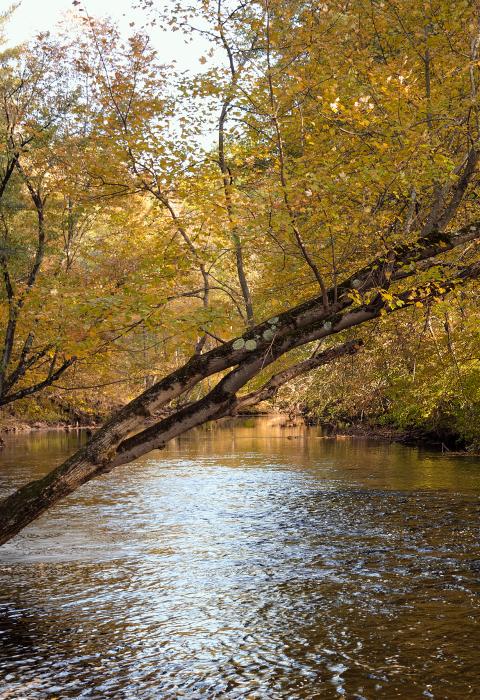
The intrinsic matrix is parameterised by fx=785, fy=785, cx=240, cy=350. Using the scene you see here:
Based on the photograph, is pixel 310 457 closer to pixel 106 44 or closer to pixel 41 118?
pixel 41 118

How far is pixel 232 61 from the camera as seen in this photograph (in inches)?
475

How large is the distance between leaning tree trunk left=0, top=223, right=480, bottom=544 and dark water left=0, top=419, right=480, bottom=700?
6.65ft

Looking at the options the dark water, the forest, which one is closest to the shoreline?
the dark water

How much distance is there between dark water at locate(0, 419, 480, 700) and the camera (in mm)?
9121

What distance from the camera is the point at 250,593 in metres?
12.6

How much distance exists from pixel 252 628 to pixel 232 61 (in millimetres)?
8375

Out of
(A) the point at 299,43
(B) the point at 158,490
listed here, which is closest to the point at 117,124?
(A) the point at 299,43

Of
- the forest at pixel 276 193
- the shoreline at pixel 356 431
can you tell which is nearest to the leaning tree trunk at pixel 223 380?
the forest at pixel 276 193

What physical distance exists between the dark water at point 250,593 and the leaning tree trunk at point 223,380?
6.65 ft

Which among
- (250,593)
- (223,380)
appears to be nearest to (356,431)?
(250,593)

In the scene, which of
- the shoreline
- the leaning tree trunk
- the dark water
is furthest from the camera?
the shoreline

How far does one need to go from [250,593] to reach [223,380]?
12.4 ft

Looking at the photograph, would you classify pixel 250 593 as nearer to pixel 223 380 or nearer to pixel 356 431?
pixel 223 380

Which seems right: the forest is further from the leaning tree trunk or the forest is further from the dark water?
the dark water
